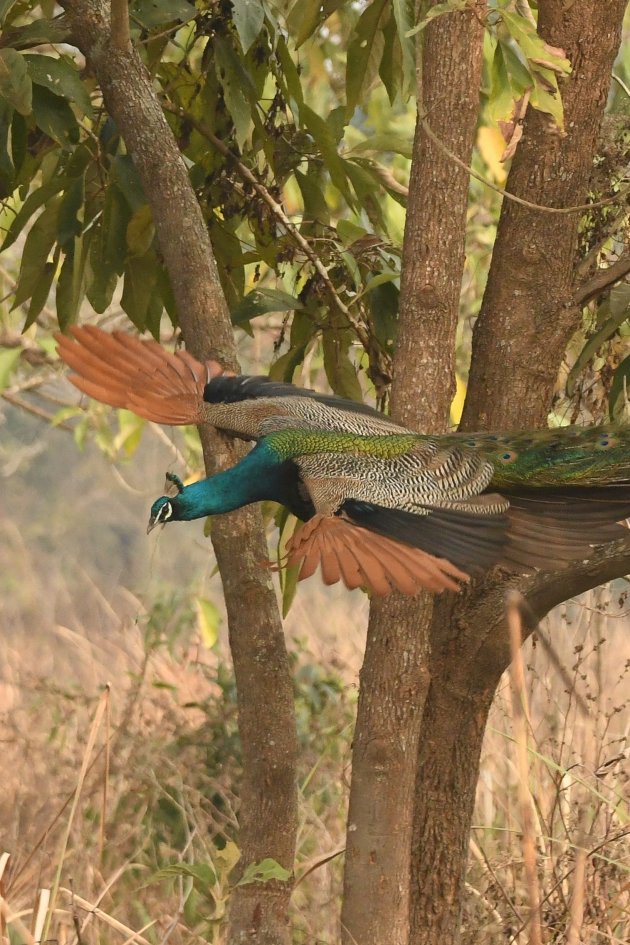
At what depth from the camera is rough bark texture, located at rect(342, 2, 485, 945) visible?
7.02ft

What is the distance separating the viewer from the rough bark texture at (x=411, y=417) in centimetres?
214

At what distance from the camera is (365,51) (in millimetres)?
2539

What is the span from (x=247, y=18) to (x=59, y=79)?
1.11 ft

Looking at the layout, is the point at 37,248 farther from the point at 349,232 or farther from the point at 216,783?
the point at 216,783

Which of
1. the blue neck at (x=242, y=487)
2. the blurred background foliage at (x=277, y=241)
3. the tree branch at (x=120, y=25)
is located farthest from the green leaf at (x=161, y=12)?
the blue neck at (x=242, y=487)

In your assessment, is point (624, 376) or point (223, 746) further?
point (223, 746)

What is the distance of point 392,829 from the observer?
2146 millimetres

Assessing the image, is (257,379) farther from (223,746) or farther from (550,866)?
(223,746)

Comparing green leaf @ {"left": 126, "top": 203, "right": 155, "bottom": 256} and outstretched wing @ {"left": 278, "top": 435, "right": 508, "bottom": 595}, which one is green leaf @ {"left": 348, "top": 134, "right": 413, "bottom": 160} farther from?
outstretched wing @ {"left": 278, "top": 435, "right": 508, "bottom": 595}

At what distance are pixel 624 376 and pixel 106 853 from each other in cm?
250

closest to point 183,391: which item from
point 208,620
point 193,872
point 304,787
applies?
point 193,872

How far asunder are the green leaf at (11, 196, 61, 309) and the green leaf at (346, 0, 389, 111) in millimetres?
632

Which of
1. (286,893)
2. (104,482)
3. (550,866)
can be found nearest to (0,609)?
(104,482)

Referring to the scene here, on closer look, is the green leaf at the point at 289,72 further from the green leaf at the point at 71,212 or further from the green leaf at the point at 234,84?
the green leaf at the point at 71,212
